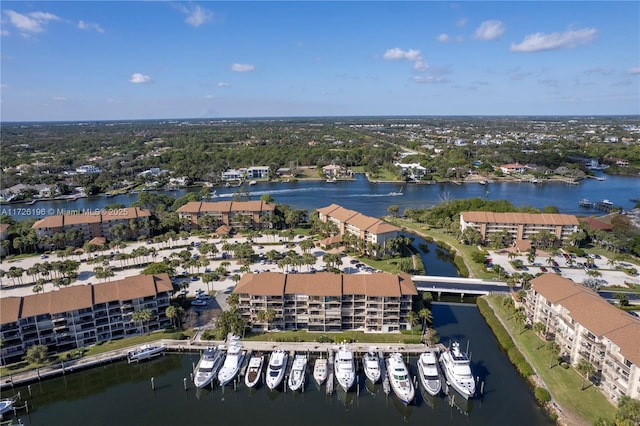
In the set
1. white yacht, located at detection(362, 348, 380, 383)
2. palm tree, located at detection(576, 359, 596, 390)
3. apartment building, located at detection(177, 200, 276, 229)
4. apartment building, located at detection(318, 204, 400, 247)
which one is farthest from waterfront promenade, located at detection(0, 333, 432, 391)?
apartment building, located at detection(177, 200, 276, 229)

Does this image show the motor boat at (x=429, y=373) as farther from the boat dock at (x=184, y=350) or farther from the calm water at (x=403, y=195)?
the calm water at (x=403, y=195)

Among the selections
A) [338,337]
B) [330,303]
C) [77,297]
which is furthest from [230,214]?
[338,337]

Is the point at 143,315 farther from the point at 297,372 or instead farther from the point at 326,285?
the point at 326,285

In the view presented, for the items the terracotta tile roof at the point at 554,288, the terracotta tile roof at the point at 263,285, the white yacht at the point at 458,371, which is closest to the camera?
the white yacht at the point at 458,371

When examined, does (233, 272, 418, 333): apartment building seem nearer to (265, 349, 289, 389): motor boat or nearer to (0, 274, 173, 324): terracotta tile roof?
(265, 349, 289, 389): motor boat

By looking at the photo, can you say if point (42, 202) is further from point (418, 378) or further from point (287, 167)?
point (418, 378)

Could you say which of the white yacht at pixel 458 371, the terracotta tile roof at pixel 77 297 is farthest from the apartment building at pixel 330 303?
the terracotta tile roof at pixel 77 297
